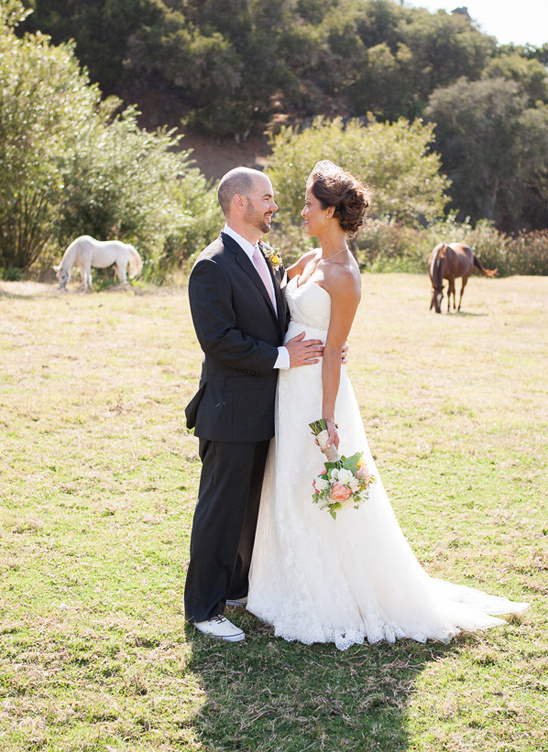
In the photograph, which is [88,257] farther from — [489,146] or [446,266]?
[489,146]

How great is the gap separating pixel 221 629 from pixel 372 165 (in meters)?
26.3

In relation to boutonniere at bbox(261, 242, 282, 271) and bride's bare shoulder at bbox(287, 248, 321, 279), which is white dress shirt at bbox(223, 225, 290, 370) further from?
bride's bare shoulder at bbox(287, 248, 321, 279)

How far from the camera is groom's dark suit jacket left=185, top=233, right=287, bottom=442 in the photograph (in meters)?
3.27

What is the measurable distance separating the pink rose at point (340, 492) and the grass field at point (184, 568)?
797mm

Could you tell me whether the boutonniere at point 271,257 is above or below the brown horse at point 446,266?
below

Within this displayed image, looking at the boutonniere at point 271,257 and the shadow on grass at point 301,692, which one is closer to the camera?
the shadow on grass at point 301,692

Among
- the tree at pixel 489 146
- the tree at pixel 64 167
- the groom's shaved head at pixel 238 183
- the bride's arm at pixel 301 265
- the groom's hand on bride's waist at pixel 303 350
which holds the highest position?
the tree at pixel 489 146

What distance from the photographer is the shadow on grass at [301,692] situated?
2797 millimetres

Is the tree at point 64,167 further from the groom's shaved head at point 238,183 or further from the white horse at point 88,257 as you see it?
the groom's shaved head at point 238,183

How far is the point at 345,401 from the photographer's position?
3600 mm

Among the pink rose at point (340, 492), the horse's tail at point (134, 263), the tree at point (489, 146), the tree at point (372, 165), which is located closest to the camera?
the pink rose at point (340, 492)

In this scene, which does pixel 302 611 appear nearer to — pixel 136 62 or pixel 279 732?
pixel 279 732

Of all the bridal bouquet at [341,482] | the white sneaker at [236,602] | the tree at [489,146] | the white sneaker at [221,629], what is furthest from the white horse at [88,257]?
the tree at [489,146]

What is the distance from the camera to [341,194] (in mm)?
3342
